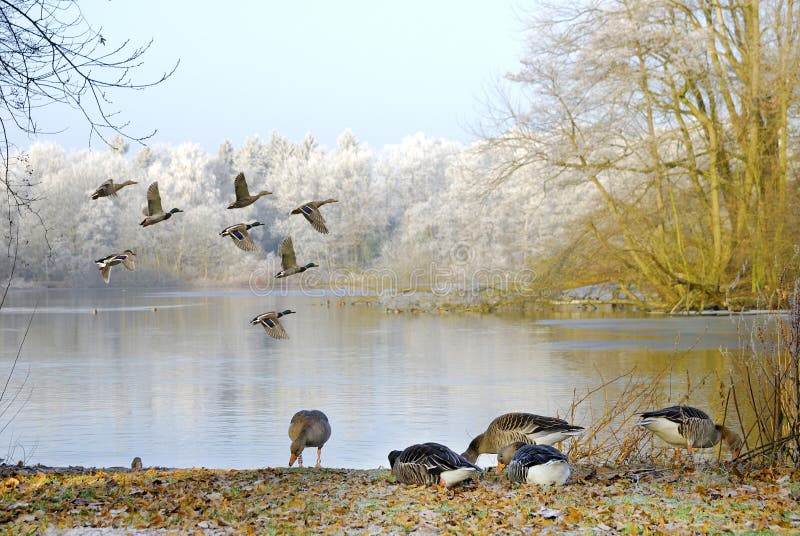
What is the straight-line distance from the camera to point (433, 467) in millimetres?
6977

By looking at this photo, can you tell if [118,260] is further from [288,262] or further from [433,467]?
[433,467]

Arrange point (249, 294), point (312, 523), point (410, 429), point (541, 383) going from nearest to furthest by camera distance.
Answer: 1. point (312, 523)
2. point (410, 429)
3. point (541, 383)
4. point (249, 294)

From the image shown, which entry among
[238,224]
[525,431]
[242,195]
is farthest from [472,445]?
[242,195]

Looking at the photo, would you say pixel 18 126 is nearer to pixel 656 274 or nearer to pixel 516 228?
pixel 656 274

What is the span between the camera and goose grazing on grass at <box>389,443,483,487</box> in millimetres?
6957

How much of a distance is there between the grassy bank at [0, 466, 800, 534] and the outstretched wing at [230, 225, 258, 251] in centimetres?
177

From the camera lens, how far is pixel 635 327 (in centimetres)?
2559

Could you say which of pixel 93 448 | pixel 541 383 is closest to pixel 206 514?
pixel 93 448

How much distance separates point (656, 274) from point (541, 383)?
449 inches

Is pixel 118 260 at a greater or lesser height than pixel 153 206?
lesser

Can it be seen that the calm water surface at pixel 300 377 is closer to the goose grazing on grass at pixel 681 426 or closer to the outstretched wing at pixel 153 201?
the goose grazing on grass at pixel 681 426

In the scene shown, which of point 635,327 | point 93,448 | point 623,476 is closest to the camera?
point 623,476

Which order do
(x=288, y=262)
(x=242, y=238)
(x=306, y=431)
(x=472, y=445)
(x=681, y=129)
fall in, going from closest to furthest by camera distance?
(x=242, y=238) → (x=288, y=262) → (x=472, y=445) → (x=306, y=431) → (x=681, y=129)

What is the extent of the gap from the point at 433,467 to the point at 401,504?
1.58 ft
